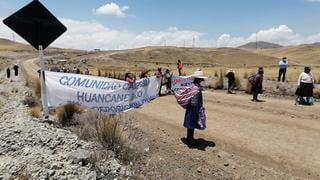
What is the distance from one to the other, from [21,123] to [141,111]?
21.4ft

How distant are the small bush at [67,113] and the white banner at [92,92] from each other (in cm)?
17

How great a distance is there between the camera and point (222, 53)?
143250 mm

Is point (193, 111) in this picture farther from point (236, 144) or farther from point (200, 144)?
point (236, 144)

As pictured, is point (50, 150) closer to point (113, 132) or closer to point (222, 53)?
point (113, 132)

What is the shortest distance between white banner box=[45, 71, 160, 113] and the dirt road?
2.67 feet

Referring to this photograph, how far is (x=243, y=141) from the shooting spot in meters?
10.8

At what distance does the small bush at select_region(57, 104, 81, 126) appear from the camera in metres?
11.2

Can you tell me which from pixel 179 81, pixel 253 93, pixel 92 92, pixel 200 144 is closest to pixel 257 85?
pixel 253 93

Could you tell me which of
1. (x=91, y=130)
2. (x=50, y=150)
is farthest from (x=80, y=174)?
(x=91, y=130)

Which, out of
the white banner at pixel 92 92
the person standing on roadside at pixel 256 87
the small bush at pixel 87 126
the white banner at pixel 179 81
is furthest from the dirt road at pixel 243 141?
the white banner at pixel 179 81

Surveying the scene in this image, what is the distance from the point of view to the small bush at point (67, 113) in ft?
36.9

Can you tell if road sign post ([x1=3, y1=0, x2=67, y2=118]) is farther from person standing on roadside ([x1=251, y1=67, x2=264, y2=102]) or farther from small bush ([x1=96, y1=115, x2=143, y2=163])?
person standing on roadside ([x1=251, y1=67, x2=264, y2=102])

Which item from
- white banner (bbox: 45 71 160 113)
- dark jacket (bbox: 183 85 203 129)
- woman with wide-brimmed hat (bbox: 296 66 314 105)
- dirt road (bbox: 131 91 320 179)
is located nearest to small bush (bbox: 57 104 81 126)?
white banner (bbox: 45 71 160 113)

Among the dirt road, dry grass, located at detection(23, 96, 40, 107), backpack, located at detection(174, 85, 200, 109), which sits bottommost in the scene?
the dirt road
